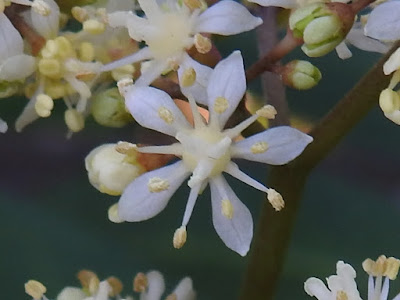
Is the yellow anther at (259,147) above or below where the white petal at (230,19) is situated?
below

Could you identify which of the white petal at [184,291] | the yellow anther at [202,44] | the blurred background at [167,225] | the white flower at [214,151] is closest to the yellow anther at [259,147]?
the white flower at [214,151]

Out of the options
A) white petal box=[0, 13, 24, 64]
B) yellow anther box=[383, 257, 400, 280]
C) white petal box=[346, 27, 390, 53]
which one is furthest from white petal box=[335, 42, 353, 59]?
white petal box=[0, 13, 24, 64]

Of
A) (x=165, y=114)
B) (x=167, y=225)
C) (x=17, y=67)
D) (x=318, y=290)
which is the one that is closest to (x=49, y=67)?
(x=17, y=67)

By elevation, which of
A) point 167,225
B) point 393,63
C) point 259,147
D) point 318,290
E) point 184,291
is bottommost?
point 167,225

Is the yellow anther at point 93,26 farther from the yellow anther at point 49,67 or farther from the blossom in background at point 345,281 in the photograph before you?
the blossom in background at point 345,281

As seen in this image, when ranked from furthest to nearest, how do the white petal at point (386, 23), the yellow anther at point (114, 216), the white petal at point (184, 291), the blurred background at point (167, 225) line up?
the blurred background at point (167, 225), the white petal at point (184, 291), the yellow anther at point (114, 216), the white petal at point (386, 23)

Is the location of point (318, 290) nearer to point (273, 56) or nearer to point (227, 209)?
point (227, 209)

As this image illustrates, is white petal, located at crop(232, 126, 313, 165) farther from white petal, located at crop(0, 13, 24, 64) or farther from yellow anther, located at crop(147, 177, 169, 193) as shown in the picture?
white petal, located at crop(0, 13, 24, 64)
